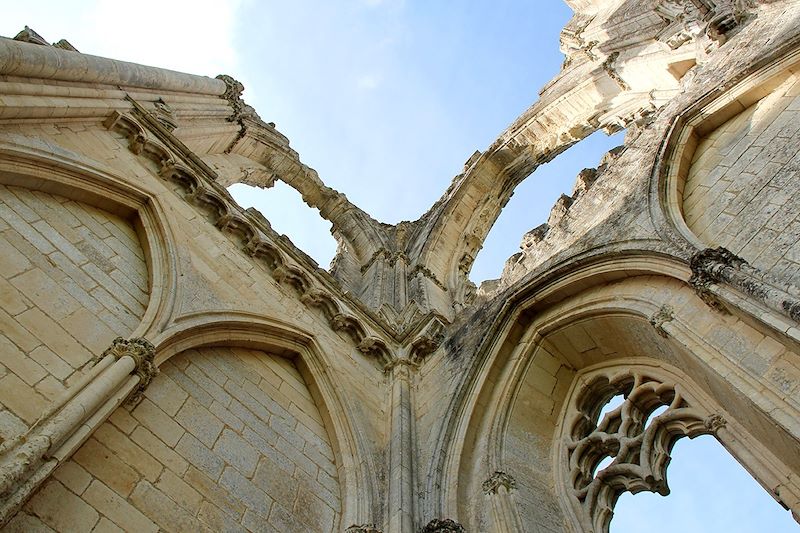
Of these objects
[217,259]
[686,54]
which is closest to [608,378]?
[217,259]

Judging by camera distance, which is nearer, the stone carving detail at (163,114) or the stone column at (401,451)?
the stone column at (401,451)

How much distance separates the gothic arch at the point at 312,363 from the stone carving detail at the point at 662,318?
253 centimetres

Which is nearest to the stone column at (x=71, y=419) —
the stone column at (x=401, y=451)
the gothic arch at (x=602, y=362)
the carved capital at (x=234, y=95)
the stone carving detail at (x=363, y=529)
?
the stone carving detail at (x=363, y=529)

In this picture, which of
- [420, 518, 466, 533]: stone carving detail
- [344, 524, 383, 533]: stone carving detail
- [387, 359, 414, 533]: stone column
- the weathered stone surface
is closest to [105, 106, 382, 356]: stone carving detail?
the weathered stone surface

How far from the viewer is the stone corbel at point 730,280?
3.94 m

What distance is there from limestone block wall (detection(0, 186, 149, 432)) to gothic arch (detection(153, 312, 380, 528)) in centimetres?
41

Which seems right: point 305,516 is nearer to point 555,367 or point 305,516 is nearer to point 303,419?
point 303,419

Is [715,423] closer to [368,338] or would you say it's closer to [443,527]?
[443,527]

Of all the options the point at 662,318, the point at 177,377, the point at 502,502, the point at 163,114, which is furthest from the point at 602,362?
the point at 163,114

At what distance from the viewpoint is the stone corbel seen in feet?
12.9

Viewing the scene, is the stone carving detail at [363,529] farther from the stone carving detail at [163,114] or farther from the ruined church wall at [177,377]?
the stone carving detail at [163,114]

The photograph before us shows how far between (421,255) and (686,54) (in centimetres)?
576

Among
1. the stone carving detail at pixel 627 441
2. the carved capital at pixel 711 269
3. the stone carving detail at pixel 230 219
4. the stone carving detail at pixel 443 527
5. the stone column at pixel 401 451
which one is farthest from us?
the stone carving detail at pixel 230 219

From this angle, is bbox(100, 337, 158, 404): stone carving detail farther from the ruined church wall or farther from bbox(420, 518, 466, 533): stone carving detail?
bbox(420, 518, 466, 533): stone carving detail
